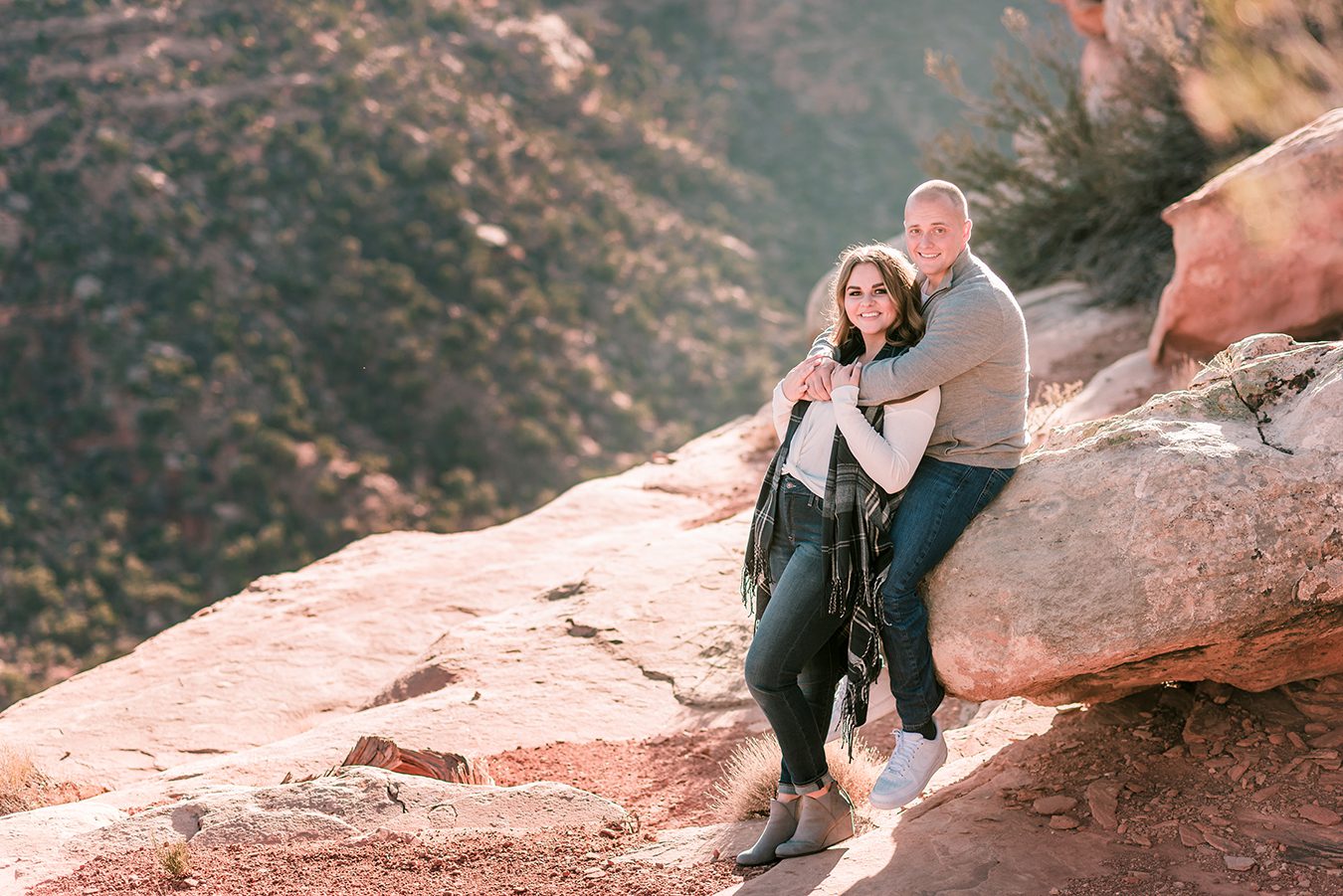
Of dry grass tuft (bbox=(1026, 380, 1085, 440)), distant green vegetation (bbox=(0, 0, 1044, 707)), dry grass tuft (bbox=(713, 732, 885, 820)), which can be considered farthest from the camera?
distant green vegetation (bbox=(0, 0, 1044, 707))

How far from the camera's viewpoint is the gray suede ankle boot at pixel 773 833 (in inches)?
153

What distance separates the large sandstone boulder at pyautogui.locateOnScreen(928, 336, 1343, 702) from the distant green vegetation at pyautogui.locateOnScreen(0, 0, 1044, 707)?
1475cm

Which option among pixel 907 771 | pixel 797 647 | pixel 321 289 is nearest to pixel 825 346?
pixel 797 647

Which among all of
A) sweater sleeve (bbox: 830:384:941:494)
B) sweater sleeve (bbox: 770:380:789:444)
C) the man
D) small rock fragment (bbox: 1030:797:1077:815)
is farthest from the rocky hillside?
sweater sleeve (bbox: 770:380:789:444)

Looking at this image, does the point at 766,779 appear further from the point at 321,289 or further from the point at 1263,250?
the point at 321,289

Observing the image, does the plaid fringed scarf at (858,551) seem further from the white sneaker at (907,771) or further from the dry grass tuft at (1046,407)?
the dry grass tuft at (1046,407)

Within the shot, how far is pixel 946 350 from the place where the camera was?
3.47 metres

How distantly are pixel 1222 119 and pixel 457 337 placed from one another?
576 inches

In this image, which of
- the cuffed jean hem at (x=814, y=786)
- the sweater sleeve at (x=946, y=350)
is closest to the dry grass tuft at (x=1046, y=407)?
the sweater sleeve at (x=946, y=350)

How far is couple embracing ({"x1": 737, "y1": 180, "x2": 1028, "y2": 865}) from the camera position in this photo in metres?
3.51

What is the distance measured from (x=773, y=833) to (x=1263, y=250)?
5104mm

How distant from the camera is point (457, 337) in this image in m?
21.2

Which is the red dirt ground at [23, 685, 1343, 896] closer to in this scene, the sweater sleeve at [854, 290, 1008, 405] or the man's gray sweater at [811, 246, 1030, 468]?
the man's gray sweater at [811, 246, 1030, 468]

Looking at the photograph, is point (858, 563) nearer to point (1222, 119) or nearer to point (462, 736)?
point (462, 736)
